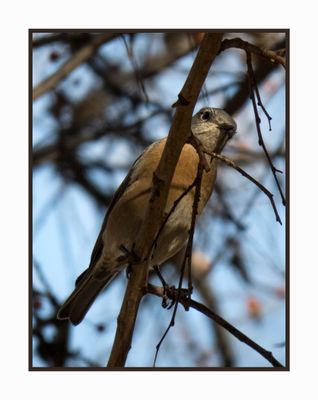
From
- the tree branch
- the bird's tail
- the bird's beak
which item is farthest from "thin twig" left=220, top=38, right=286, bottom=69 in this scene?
the bird's tail

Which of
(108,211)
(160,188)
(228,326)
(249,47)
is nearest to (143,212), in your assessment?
(108,211)

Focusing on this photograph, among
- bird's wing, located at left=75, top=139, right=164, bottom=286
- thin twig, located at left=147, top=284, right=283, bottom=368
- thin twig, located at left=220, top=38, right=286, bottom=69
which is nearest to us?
thin twig, located at left=220, top=38, right=286, bottom=69

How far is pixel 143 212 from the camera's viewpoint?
2.57m

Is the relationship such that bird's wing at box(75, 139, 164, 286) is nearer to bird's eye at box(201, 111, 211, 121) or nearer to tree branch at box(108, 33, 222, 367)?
bird's eye at box(201, 111, 211, 121)

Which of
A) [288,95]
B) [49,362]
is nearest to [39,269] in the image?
[49,362]

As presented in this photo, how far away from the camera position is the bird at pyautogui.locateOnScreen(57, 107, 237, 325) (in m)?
2.56

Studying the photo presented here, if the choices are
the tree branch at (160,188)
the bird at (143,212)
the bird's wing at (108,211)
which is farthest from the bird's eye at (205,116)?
the tree branch at (160,188)

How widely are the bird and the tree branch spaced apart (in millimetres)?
142

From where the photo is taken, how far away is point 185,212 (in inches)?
101

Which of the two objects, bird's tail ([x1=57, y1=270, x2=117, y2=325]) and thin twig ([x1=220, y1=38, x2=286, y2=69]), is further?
bird's tail ([x1=57, y1=270, x2=117, y2=325])

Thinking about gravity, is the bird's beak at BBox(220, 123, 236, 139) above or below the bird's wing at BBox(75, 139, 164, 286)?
above

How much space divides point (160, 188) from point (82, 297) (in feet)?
2.42

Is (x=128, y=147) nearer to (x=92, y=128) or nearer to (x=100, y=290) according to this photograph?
(x=92, y=128)

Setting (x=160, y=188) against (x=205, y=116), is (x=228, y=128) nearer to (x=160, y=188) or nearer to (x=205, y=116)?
(x=205, y=116)
